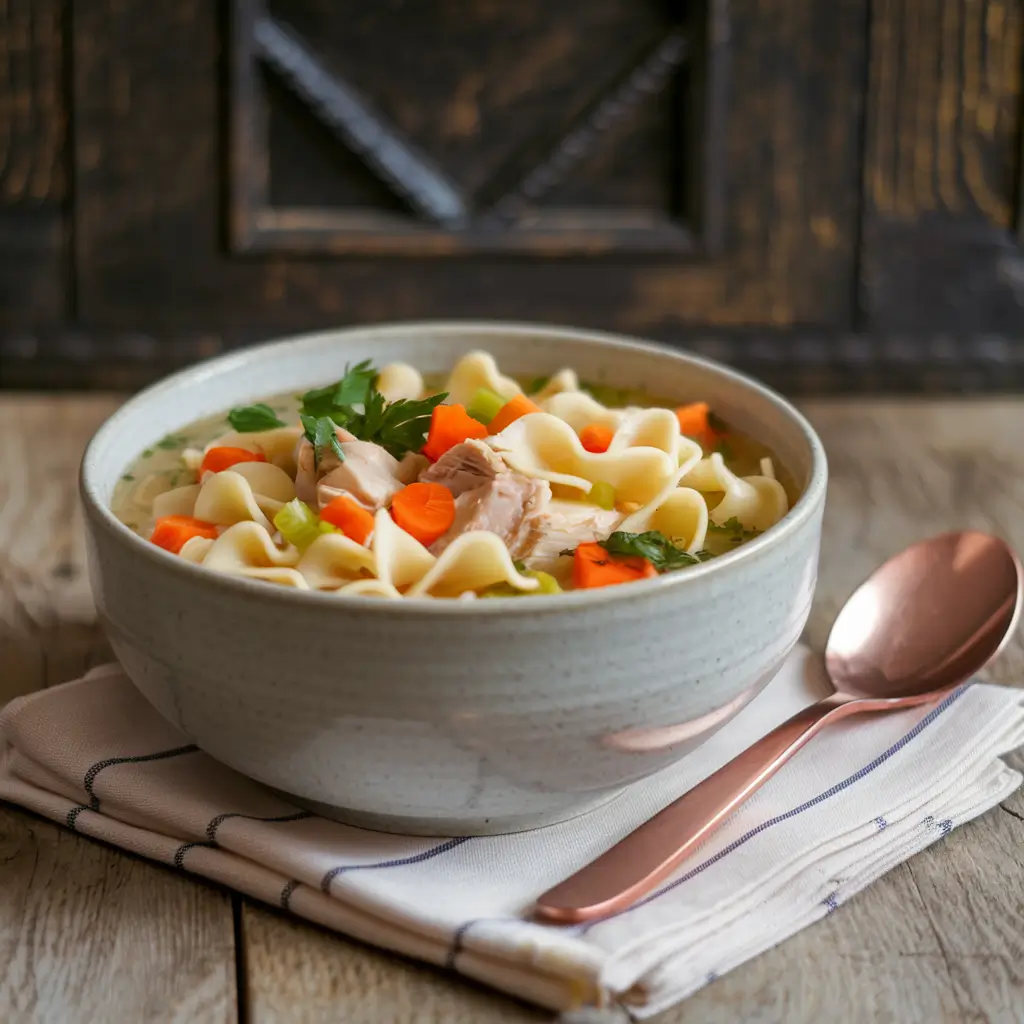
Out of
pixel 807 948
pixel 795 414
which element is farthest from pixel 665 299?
pixel 807 948

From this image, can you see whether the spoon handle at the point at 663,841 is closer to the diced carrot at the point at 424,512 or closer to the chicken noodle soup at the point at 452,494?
the chicken noodle soup at the point at 452,494

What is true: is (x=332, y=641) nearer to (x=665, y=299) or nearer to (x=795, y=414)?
(x=795, y=414)

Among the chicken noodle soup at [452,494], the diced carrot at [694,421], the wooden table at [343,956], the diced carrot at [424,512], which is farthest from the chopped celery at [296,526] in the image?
the diced carrot at [694,421]

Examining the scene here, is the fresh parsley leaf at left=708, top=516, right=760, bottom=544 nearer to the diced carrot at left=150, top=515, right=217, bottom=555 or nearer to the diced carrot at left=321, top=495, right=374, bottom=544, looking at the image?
the diced carrot at left=321, top=495, right=374, bottom=544

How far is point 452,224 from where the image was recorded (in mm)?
3670

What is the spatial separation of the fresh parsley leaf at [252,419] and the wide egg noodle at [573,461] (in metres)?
0.39

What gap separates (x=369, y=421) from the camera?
2100 millimetres

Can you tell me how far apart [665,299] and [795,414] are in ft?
5.41

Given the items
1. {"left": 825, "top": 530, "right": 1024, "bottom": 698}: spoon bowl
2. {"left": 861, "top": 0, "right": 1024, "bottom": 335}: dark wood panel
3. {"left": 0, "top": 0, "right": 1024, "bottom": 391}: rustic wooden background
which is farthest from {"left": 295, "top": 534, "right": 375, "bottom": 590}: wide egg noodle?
{"left": 861, "top": 0, "right": 1024, "bottom": 335}: dark wood panel

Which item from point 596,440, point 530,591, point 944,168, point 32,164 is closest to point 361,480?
point 530,591

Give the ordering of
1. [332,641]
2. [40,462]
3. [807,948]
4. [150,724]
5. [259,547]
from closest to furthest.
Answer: [332,641]
[807,948]
[259,547]
[150,724]
[40,462]

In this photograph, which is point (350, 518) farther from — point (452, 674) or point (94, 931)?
point (94, 931)

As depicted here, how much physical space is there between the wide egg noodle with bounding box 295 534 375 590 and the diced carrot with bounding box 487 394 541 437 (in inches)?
14.7

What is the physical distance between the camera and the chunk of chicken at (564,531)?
1867 mm
